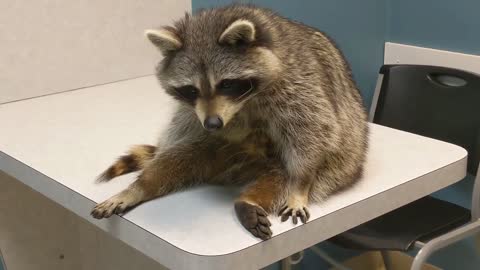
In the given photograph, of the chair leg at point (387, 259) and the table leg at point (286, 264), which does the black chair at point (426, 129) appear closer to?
the chair leg at point (387, 259)

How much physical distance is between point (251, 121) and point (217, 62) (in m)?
0.14

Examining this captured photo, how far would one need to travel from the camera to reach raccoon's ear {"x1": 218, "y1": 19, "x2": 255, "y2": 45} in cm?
90

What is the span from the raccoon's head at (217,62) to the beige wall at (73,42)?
29.9 inches

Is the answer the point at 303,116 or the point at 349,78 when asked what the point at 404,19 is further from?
the point at 303,116

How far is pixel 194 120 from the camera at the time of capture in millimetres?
1063

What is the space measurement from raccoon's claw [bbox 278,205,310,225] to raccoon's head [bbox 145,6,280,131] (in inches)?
6.4

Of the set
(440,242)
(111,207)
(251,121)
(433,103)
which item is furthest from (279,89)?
(433,103)

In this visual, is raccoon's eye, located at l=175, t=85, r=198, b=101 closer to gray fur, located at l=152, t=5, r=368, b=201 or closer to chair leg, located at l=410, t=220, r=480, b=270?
gray fur, located at l=152, t=5, r=368, b=201

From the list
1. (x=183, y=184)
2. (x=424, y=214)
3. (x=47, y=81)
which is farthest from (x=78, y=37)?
(x=424, y=214)

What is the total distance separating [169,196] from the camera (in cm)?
102

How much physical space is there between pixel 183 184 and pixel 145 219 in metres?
0.13

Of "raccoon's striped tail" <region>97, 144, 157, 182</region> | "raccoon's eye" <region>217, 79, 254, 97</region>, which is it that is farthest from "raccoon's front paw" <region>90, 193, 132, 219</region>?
"raccoon's eye" <region>217, 79, 254, 97</region>

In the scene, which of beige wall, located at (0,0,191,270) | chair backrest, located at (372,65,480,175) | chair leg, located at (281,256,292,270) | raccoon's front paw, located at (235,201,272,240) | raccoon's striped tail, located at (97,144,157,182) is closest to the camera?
raccoon's front paw, located at (235,201,272,240)

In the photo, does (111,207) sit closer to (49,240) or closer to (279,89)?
(279,89)
